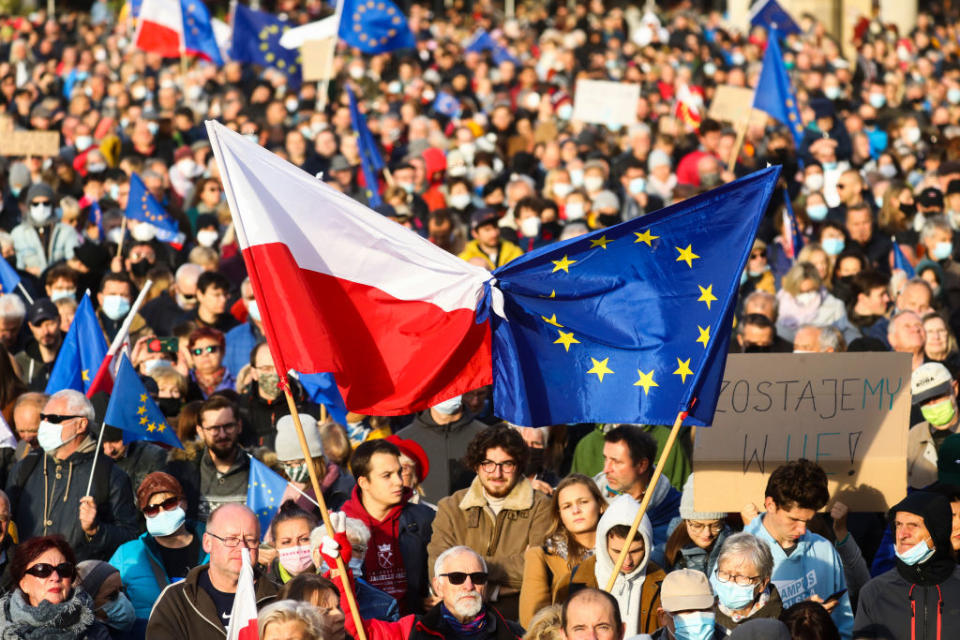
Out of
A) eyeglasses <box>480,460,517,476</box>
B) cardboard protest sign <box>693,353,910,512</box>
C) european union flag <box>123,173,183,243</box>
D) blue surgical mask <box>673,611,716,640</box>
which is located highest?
european union flag <box>123,173,183,243</box>

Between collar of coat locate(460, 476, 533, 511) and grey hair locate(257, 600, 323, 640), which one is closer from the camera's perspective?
grey hair locate(257, 600, 323, 640)

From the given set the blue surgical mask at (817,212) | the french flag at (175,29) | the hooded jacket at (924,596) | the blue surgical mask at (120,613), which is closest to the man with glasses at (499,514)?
the blue surgical mask at (120,613)

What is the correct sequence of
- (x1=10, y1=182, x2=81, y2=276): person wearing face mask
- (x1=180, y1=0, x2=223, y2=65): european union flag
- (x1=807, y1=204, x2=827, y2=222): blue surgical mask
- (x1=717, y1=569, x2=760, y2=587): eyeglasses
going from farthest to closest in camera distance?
(x1=180, y1=0, x2=223, y2=65): european union flag
(x1=807, y1=204, x2=827, y2=222): blue surgical mask
(x1=10, y1=182, x2=81, y2=276): person wearing face mask
(x1=717, y1=569, x2=760, y2=587): eyeglasses

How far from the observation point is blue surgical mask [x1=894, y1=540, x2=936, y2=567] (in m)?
6.86

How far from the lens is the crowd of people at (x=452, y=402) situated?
6891mm

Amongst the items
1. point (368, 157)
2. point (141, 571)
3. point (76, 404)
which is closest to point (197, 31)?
point (368, 157)

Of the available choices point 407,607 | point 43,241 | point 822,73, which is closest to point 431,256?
point 407,607

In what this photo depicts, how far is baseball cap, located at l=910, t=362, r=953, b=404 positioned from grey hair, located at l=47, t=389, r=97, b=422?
4.31 meters

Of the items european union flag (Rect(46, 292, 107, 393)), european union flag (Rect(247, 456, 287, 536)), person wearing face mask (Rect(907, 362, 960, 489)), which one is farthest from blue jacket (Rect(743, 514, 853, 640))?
european union flag (Rect(46, 292, 107, 393))

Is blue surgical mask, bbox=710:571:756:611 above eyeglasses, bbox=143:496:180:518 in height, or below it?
below

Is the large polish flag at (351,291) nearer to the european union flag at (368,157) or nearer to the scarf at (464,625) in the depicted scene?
the scarf at (464,625)

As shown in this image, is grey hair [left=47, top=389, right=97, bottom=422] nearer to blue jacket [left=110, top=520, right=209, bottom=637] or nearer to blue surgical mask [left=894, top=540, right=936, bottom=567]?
blue jacket [left=110, top=520, right=209, bottom=637]

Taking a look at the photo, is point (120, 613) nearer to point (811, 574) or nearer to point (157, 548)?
point (157, 548)

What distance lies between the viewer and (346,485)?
340 inches
